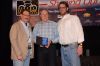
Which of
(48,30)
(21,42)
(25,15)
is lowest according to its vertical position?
(21,42)

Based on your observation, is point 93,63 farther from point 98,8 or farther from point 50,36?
point 50,36

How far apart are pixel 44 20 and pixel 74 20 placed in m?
0.59

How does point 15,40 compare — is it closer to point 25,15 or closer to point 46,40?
point 25,15

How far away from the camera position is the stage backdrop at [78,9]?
8.84m

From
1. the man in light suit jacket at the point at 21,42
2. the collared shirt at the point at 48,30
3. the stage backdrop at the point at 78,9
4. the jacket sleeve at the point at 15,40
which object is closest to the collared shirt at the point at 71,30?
the collared shirt at the point at 48,30

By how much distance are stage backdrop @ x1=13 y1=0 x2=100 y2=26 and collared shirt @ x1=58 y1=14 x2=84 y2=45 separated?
5.63 ft

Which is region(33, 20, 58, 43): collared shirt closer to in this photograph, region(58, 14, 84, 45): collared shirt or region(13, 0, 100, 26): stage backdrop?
region(58, 14, 84, 45): collared shirt

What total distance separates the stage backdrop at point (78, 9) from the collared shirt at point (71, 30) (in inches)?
67.5

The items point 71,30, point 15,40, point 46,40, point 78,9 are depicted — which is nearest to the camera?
point 15,40

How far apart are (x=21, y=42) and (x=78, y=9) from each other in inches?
90.6

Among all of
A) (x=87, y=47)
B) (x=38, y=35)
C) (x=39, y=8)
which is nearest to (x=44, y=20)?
(x=38, y=35)

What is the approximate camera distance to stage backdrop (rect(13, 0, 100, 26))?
884cm

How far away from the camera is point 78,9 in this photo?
8.88 meters

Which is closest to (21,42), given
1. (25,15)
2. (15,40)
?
(15,40)
